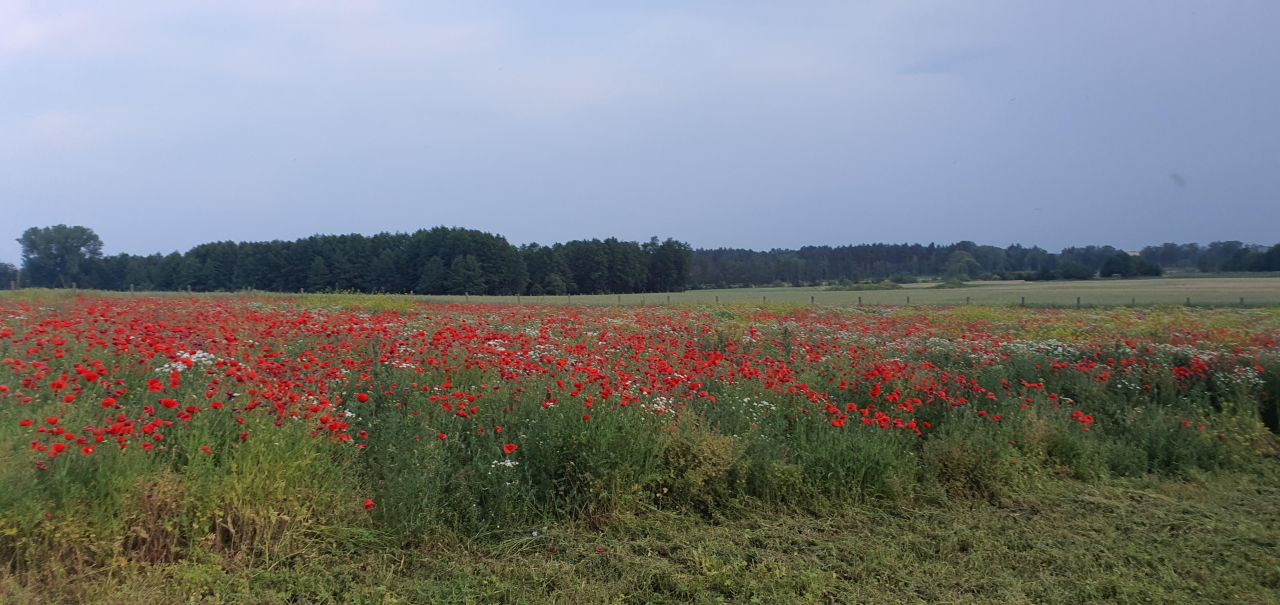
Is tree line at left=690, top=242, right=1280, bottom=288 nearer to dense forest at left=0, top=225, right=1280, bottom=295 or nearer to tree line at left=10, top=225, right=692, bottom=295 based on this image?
dense forest at left=0, top=225, right=1280, bottom=295

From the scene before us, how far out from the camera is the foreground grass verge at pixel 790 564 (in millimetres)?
3621

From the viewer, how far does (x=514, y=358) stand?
271 inches

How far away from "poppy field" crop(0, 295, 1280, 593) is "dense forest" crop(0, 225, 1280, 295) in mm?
28064

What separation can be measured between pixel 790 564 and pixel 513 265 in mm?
68788

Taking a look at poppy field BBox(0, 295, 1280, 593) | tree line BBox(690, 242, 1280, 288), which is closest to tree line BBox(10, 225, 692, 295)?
tree line BBox(690, 242, 1280, 288)

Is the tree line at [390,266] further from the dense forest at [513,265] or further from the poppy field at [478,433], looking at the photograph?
the poppy field at [478,433]

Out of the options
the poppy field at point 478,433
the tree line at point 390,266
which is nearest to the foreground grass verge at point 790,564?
the poppy field at point 478,433

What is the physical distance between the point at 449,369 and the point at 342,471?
2.13 metres

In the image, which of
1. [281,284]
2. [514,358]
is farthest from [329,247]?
[514,358]

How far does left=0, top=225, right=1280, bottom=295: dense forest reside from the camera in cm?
4250

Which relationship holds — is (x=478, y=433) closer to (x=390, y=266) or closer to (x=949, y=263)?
(x=390, y=266)

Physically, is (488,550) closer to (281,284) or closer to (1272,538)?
(1272,538)

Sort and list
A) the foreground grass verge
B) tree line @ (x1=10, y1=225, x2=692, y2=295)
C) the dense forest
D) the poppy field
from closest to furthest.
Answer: the foreground grass verge < the poppy field < the dense forest < tree line @ (x1=10, y1=225, x2=692, y2=295)

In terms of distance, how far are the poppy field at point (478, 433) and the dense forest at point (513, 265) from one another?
2806 centimetres
